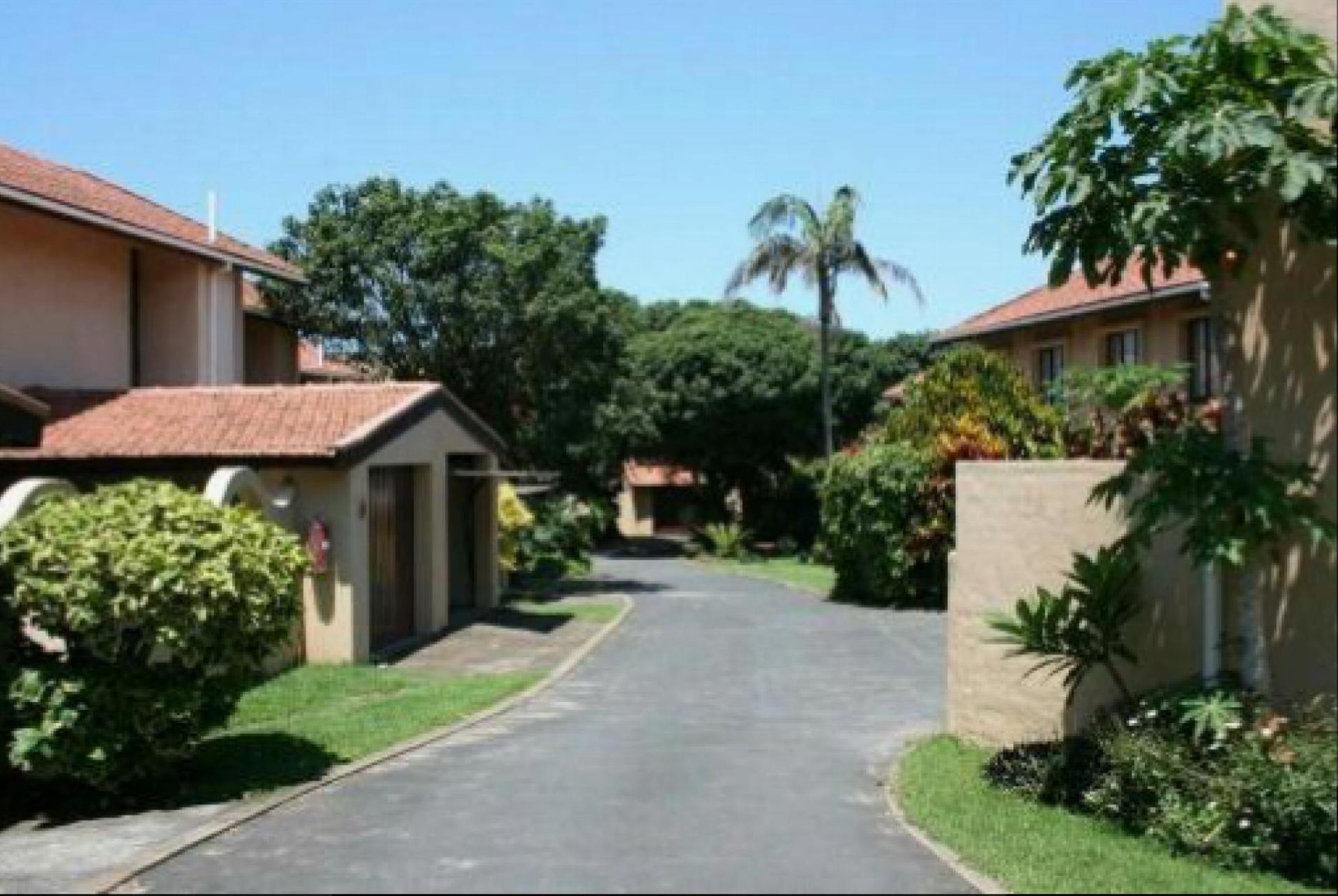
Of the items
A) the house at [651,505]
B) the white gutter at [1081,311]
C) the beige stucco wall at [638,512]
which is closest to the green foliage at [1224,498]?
the white gutter at [1081,311]

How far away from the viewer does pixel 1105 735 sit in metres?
10.2

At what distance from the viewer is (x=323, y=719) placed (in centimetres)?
1466

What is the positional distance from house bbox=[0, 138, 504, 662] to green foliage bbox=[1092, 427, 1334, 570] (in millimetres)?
9433

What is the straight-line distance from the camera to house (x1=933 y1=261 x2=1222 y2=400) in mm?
25438

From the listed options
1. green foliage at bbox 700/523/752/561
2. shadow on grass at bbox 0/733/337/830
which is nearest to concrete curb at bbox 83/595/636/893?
shadow on grass at bbox 0/733/337/830

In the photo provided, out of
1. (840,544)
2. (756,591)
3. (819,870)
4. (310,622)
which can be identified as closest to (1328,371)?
(819,870)

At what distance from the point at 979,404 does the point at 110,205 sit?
16.7m


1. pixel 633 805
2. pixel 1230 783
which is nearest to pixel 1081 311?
pixel 633 805

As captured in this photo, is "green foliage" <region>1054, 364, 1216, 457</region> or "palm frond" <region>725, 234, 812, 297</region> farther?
"palm frond" <region>725, 234, 812, 297</region>

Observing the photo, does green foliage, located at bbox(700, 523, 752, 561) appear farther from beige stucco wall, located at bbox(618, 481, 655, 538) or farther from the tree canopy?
beige stucco wall, located at bbox(618, 481, 655, 538)

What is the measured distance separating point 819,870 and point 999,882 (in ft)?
3.29

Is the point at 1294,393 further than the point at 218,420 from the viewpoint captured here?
No

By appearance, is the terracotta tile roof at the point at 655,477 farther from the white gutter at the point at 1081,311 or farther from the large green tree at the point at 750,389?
the white gutter at the point at 1081,311

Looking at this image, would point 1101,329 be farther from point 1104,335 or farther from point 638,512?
point 638,512
